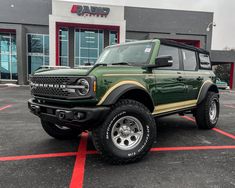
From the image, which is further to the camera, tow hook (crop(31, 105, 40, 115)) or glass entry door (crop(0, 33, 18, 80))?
glass entry door (crop(0, 33, 18, 80))

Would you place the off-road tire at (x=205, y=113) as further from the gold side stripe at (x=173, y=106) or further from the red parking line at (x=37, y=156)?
the red parking line at (x=37, y=156)

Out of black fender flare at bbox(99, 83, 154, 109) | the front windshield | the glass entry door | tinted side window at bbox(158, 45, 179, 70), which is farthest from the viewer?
the glass entry door

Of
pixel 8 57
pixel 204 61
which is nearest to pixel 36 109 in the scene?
pixel 204 61

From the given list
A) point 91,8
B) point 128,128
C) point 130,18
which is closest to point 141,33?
point 130,18

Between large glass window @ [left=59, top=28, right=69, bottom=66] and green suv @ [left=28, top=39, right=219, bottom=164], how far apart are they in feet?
71.6

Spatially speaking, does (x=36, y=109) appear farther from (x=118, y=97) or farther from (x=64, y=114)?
(x=118, y=97)

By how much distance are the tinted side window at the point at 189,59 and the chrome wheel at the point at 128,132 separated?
216cm

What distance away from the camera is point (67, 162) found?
335cm

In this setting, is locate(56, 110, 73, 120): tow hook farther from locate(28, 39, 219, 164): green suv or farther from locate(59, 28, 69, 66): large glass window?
locate(59, 28, 69, 66): large glass window

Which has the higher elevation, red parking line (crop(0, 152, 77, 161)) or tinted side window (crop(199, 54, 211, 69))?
tinted side window (crop(199, 54, 211, 69))

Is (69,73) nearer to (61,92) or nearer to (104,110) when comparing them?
(61,92)

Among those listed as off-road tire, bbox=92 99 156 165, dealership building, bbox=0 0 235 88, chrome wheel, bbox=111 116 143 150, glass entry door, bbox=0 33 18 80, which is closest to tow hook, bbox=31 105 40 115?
off-road tire, bbox=92 99 156 165

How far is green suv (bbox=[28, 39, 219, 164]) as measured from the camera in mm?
2957

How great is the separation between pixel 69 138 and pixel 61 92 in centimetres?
178
